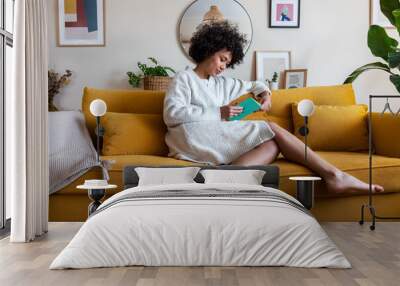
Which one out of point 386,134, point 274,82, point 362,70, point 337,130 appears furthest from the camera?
point 274,82

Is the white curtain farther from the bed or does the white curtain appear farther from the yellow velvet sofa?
the bed

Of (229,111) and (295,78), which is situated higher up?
(295,78)

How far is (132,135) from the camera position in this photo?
170 inches

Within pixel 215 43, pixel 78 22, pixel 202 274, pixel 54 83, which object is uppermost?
pixel 78 22

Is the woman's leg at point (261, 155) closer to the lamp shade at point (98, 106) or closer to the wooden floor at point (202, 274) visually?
the lamp shade at point (98, 106)

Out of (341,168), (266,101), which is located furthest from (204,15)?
(341,168)

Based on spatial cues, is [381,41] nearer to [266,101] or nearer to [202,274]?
[266,101]

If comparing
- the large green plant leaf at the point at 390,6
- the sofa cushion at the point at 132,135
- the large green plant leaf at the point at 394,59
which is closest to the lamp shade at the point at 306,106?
the large green plant leaf at the point at 394,59

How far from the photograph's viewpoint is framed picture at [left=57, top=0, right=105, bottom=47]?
5.50 metres

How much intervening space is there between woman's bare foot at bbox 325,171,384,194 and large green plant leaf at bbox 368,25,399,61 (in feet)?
4.83

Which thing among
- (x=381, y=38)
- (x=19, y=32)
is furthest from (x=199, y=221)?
(x=381, y=38)

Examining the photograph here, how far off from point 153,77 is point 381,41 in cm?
188

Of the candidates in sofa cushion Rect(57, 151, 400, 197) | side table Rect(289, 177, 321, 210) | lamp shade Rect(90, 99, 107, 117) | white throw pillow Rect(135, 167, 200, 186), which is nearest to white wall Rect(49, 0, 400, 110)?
lamp shade Rect(90, 99, 107, 117)

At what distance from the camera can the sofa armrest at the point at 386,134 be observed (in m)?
4.34
